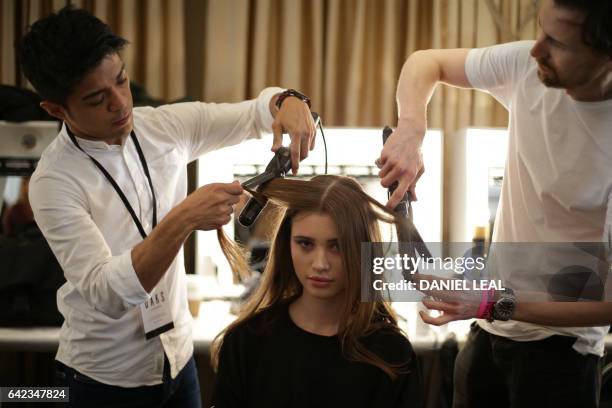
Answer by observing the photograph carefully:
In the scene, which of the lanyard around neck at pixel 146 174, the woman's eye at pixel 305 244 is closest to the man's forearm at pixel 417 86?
the woman's eye at pixel 305 244

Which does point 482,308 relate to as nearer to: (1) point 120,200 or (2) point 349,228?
(2) point 349,228

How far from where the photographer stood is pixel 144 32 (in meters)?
2.45

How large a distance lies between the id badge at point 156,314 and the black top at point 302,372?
135mm

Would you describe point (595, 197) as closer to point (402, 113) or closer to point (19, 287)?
point (402, 113)

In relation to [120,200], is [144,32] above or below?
above

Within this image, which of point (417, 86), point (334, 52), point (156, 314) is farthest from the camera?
point (334, 52)

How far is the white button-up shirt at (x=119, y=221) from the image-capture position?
1.15m

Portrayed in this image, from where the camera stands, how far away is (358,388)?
3.93ft

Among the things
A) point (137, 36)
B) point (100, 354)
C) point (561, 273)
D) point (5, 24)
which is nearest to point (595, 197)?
point (561, 273)

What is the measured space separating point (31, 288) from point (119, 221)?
0.88m

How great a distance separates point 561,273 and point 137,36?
1.97 m

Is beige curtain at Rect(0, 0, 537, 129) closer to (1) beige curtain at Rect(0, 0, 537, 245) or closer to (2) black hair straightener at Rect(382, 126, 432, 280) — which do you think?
(1) beige curtain at Rect(0, 0, 537, 245)

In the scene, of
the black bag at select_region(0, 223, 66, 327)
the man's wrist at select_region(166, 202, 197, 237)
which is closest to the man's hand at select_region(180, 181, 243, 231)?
the man's wrist at select_region(166, 202, 197, 237)

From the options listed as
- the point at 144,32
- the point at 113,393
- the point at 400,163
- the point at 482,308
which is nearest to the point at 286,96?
the point at 400,163
